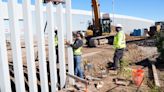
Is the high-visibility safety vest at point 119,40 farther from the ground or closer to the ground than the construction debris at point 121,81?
farther from the ground

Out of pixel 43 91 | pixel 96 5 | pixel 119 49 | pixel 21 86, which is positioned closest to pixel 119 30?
pixel 119 49

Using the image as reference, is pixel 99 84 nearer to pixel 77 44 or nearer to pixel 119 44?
pixel 77 44

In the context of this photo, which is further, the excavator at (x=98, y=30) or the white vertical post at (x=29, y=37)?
the excavator at (x=98, y=30)

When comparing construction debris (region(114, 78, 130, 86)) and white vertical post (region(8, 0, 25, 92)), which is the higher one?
white vertical post (region(8, 0, 25, 92))

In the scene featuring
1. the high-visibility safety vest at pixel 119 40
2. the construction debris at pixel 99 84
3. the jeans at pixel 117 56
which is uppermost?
the high-visibility safety vest at pixel 119 40

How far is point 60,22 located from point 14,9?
1816 mm

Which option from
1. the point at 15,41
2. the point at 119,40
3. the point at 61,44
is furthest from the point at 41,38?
the point at 119,40

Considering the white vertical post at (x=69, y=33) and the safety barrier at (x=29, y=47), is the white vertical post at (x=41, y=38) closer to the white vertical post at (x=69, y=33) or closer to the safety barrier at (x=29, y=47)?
the safety barrier at (x=29, y=47)

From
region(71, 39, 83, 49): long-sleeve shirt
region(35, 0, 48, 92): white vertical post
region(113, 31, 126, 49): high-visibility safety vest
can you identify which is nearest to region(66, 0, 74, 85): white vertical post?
region(71, 39, 83, 49): long-sleeve shirt

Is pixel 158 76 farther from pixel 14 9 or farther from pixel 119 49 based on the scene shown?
pixel 14 9

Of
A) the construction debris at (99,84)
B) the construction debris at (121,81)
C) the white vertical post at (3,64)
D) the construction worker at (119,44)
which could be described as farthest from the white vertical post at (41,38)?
the construction worker at (119,44)

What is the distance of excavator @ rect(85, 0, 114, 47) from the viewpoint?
22.9 meters

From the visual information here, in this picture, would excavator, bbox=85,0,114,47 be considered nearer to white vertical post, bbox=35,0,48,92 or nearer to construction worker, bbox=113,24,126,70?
construction worker, bbox=113,24,126,70

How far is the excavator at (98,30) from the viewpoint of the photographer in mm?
22922
